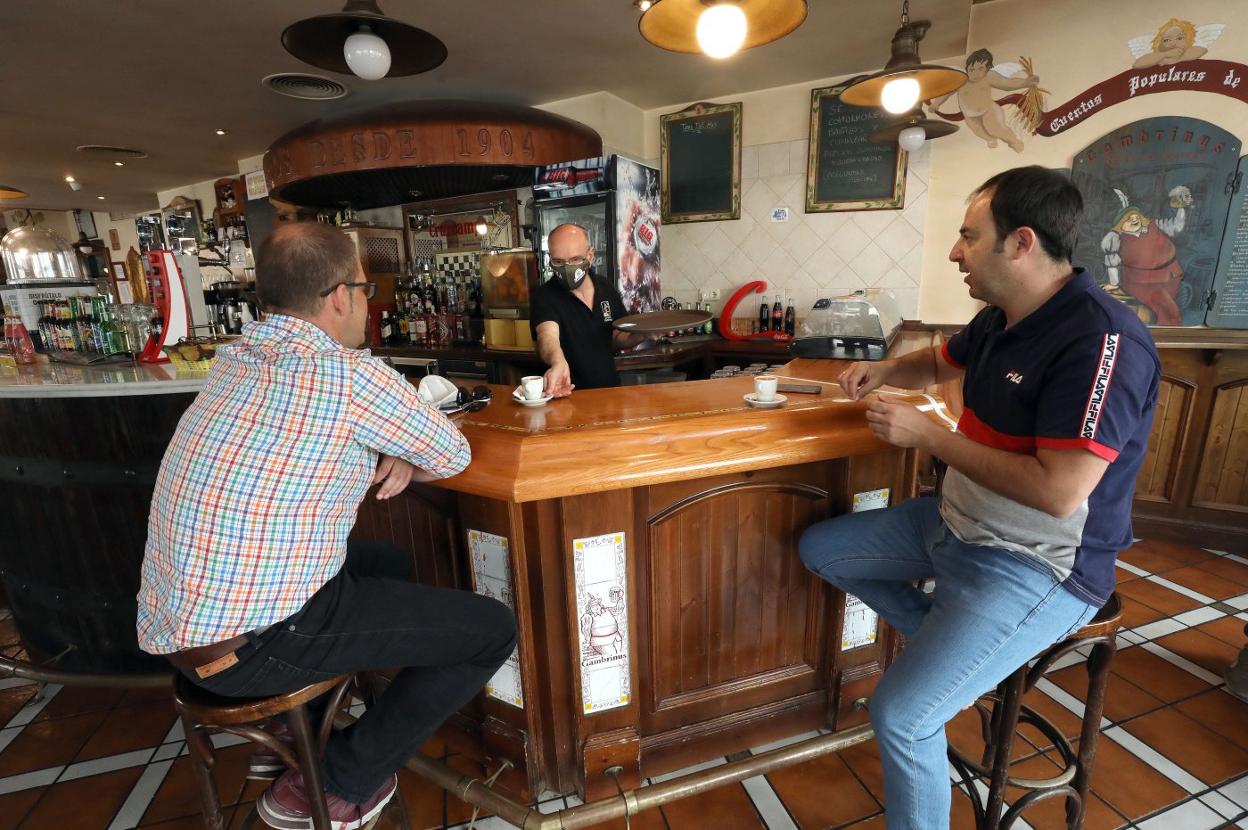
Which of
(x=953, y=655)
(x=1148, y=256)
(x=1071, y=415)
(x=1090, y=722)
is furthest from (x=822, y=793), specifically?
(x=1148, y=256)

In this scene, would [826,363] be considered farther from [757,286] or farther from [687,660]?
[757,286]

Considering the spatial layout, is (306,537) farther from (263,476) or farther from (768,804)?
Result: (768,804)

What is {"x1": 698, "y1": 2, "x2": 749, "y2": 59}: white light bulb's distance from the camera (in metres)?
1.72

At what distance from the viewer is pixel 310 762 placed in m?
1.29

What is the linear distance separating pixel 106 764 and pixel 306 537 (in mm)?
1620

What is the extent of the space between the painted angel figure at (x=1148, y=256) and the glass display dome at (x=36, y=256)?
19.4 ft

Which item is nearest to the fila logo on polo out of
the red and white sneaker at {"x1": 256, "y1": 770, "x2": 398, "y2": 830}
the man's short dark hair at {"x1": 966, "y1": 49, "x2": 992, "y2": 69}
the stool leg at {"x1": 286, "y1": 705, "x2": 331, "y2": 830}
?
the stool leg at {"x1": 286, "y1": 705, "x2": 331, "y2": 830}

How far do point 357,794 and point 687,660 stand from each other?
0.91 m

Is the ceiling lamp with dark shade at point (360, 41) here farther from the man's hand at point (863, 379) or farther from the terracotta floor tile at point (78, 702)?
the terracotta floor tile at point (78, 702)

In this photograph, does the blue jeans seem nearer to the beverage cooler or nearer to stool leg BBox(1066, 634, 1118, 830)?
stool leg BBox(1066, 634, 1118, 830)

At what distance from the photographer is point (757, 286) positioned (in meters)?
4.91

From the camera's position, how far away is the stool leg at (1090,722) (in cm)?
142

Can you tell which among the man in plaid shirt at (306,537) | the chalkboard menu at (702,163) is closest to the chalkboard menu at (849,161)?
the chalkboard menu at (702,163)

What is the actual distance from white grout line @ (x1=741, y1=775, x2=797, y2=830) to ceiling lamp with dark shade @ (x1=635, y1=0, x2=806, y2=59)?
2211 mm
